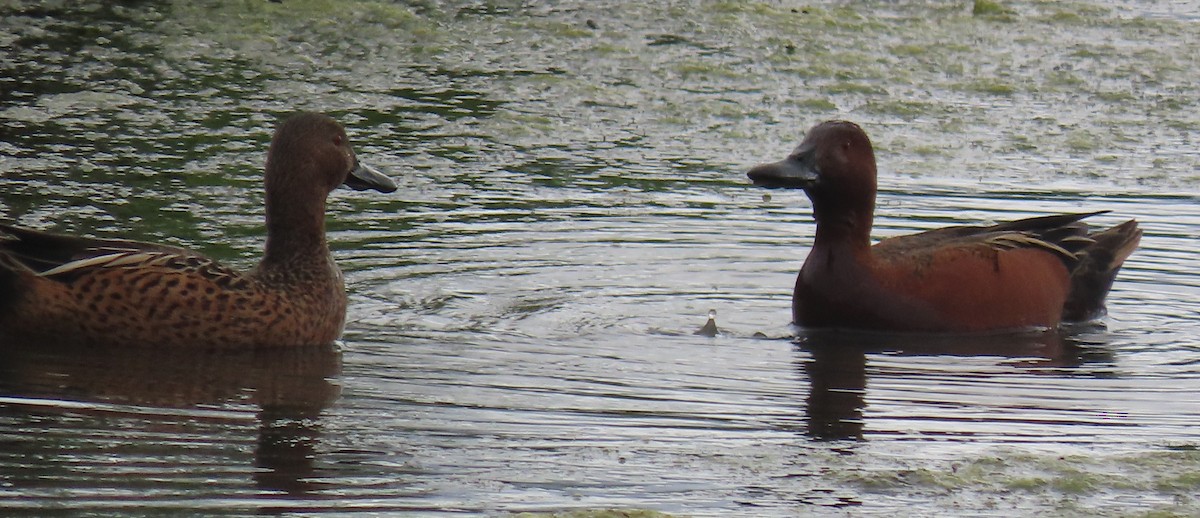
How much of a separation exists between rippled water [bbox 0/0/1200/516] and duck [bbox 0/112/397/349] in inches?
5.2

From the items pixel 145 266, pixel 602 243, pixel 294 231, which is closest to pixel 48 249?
pixel 145 266

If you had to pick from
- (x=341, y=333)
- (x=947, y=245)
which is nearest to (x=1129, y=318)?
(x=947, y=245)

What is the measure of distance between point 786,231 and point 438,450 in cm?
427

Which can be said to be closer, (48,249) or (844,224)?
(48,249)

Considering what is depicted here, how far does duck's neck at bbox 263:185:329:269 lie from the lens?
7.07 meters

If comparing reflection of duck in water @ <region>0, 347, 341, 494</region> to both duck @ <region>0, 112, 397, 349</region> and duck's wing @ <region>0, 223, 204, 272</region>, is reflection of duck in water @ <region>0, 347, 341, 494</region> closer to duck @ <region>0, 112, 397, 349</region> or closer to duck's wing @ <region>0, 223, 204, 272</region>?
duck @ <region>0, 112, 397, 349</region>

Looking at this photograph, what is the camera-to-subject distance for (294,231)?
7129 mm

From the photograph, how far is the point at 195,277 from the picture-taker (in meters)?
6.66

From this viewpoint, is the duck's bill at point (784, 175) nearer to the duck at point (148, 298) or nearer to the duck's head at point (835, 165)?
the duck's head at point (835, 165)

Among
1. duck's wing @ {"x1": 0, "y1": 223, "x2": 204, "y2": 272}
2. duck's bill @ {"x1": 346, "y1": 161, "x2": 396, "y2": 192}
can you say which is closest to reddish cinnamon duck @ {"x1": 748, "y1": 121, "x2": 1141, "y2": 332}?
duck's bill @ {"x1": 346, "y1": 161, "x2": 396, "y2": 192}

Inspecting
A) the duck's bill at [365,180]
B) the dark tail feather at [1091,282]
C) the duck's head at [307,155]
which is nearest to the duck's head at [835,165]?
the dark tail feather at [1091,282]

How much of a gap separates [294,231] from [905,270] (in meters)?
2.40

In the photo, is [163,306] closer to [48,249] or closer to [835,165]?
[48,249]

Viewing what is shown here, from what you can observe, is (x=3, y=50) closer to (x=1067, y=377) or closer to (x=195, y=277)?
(x=195, y=277)
